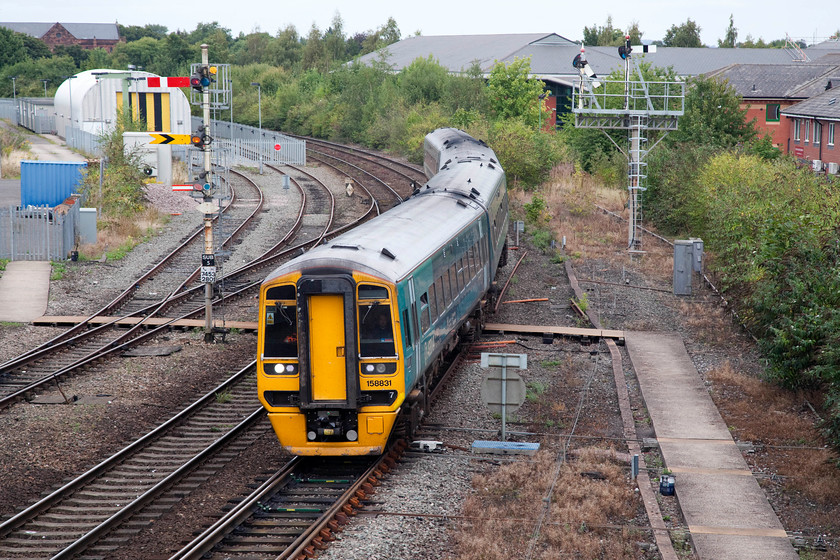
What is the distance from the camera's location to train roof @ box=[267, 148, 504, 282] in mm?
11055

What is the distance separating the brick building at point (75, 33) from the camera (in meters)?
143

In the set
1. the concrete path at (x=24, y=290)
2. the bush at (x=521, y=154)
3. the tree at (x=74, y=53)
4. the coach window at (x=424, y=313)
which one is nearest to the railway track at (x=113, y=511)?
the coach window at (x=424, y=313)

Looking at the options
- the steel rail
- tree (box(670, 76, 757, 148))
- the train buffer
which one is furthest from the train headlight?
tree (box(670, 76, 757, 148))

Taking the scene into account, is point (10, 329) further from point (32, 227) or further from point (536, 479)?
point (536, 479)

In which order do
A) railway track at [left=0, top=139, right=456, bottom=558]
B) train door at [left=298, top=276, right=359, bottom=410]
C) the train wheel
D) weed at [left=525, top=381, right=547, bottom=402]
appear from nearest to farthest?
railway track at [left=0, top=139, right=456, bottom=558] → train door at [left=298, top=276, right=359, bottom=410] → weed at [left=525, top=381, right=547, bottom=402] → the train wheel

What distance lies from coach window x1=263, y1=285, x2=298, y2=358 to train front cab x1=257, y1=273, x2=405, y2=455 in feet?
0.04

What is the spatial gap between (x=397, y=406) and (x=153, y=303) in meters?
11.1

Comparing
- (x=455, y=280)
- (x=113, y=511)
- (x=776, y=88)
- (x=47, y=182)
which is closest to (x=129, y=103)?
(x=47, y=182)

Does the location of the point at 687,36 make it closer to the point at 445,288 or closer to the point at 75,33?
the point at 75,33

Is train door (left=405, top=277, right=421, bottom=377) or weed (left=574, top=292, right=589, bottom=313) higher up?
train door (left=405, top=277, right=421, bottom=377)

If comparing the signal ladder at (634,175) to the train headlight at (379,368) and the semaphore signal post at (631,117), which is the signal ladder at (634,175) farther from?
the train headlight at (379,368)

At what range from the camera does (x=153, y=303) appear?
2053cm

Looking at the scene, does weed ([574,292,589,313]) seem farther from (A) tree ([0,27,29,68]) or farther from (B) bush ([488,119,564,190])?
(A) tree ([0,27,29,68])

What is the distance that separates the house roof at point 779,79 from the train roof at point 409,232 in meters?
42.8
